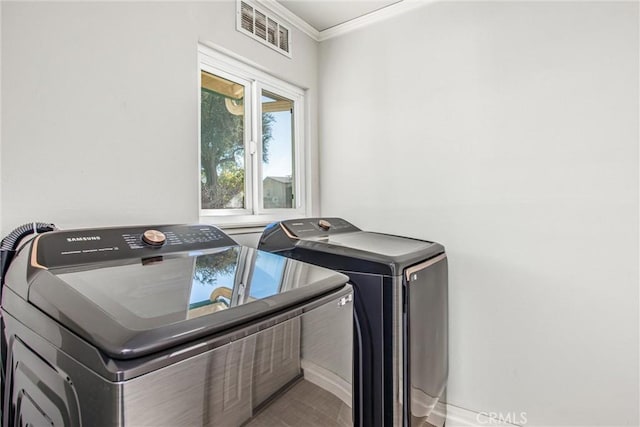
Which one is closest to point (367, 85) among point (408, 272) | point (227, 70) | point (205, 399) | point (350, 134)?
point (350, 134)

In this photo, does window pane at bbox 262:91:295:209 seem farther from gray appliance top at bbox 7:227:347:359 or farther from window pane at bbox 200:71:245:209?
gray appliance top at bbox 7:227:347:359

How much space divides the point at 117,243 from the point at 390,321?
996 millimetres

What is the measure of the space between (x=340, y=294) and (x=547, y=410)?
1.51 m

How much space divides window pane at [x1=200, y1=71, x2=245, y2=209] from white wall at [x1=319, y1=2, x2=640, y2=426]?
2.97 feet

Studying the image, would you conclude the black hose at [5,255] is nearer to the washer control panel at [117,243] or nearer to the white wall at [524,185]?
the washer control panel at [117,243]

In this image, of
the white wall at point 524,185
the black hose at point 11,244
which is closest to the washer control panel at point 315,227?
the white wall at point 524,185

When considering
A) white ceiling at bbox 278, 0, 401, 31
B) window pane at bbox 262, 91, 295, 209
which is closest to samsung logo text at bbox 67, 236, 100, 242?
window pane at bbox 262, 91, 295, 209

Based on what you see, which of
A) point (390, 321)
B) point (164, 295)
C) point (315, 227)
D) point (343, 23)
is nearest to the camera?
point (164, 295)

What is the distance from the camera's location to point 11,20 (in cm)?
111

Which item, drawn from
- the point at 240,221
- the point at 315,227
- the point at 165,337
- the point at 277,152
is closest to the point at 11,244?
the point at 165,337

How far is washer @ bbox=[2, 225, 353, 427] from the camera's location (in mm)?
558

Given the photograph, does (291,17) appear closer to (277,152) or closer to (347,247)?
(277,152)

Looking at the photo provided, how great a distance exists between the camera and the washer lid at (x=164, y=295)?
1.90ft

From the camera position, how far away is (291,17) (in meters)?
2.22
